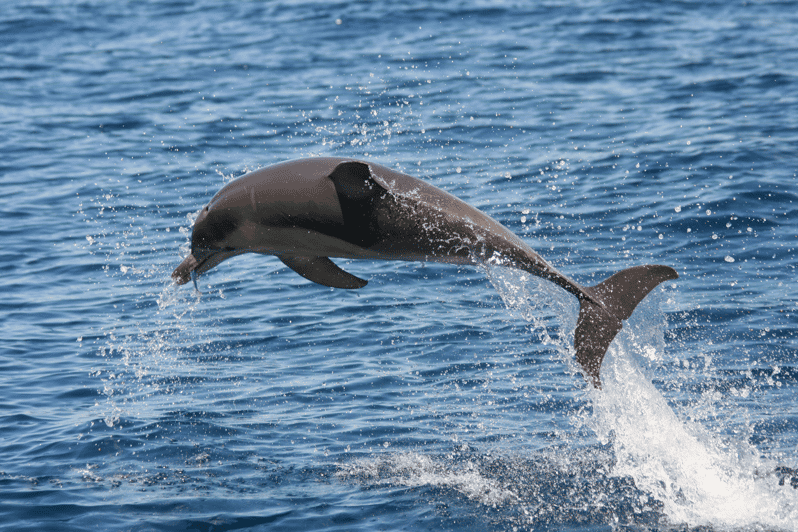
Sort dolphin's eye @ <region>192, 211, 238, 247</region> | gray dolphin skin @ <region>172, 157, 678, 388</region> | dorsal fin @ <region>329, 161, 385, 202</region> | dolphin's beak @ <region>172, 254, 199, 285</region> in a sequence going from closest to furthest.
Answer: dorsal fin @ <region>329, 161, 385, 202</region>, gray dolphin skin @ <region>172, 157, 678, 388</region>, dolphin's eye @ <region>192, 211, 238, 247</region>, dolphin's beak @ <region>172, 254, 199, 285</region>

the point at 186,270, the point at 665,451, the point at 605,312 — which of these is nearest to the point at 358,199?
the point at 186,270

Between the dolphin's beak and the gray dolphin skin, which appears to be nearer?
the gray dolphin skin

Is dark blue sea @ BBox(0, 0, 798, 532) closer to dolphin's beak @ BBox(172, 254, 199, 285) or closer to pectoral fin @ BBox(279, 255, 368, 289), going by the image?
pectoral fin @ BBox(279, 255, 368, 289)

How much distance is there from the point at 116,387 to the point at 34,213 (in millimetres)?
6923

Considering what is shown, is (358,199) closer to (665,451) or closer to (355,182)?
(355,182)

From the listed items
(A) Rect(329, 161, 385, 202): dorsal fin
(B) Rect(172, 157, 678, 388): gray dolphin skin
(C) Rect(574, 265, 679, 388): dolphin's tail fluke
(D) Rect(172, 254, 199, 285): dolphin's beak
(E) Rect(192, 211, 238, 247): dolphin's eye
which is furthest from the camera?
(D) Rect(172, 254, 199, 285): dolphin's beak

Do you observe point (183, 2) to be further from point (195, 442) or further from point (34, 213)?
point (195, 442)

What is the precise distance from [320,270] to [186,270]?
3.92 ft

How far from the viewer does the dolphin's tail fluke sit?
8.21 meters

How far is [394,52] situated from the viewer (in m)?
25.0

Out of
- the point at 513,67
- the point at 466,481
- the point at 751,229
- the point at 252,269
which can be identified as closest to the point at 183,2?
the point at 513,67

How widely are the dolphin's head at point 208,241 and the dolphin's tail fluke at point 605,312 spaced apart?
120 inches

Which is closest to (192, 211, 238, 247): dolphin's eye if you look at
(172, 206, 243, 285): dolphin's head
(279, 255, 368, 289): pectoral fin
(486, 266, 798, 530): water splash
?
(172, 206, 243, 285): dolphin's head

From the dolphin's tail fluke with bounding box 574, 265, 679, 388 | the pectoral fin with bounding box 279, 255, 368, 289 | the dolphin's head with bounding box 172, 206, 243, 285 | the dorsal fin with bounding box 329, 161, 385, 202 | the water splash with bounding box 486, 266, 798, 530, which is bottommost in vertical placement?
the water splash with bounding box 486, 266, 798, 530
